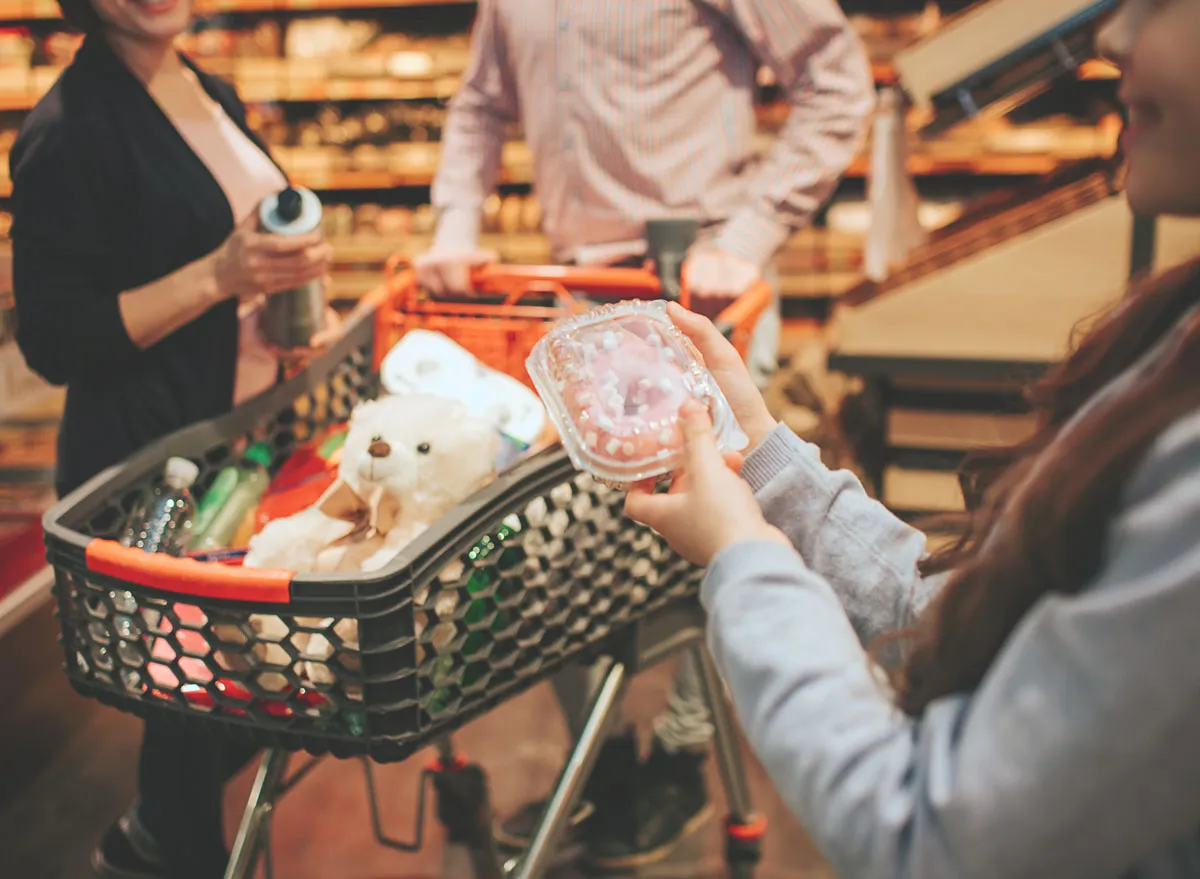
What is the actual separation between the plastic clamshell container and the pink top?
2.26 ft

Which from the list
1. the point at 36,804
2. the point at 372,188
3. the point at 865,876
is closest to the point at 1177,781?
the point at 865,876

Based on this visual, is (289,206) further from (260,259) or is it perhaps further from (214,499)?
(214,499)

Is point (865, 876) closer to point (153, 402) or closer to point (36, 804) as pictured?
point (153, 402)

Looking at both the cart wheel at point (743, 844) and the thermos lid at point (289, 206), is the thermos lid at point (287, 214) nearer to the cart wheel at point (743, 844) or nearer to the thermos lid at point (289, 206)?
the thermos lid at point (289, 206)

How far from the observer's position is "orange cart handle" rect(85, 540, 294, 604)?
36.1 inches

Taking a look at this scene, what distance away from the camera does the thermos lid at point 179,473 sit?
3.90 feet

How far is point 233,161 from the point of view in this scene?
4.67 ft

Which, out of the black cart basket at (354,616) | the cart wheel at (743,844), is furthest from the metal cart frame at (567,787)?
the black cart basket at (354,616)

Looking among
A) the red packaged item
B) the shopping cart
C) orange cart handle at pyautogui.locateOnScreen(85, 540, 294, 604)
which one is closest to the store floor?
the shopping cart

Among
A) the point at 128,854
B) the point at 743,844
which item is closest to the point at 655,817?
the point at 743,844

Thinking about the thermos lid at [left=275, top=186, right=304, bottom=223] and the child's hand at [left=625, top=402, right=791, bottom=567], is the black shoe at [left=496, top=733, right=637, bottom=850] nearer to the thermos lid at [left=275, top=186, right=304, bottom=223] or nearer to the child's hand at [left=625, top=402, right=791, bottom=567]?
the thermos lid at [left=275, top=186, right=304, bottom=223]

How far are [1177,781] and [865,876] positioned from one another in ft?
0.56

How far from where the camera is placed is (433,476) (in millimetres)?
1068

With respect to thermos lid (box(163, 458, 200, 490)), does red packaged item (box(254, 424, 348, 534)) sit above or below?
below
